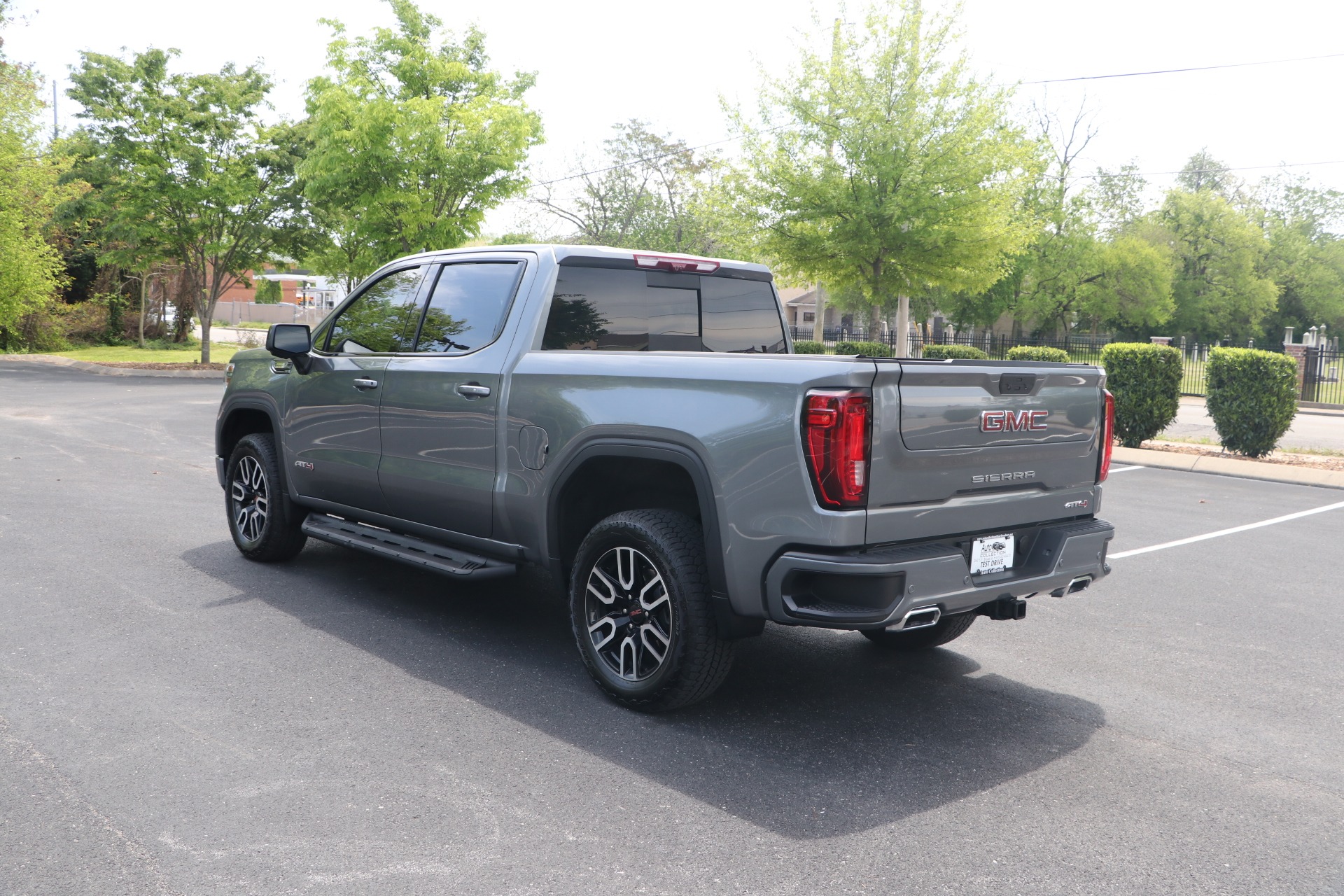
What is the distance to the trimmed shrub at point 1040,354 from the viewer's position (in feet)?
64.2

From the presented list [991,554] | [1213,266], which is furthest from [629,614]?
[1213,266]

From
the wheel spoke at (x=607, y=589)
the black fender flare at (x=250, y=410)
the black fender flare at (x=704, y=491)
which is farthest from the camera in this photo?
the black fender flare at (x=250, y=410)

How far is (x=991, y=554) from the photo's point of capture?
4.17m

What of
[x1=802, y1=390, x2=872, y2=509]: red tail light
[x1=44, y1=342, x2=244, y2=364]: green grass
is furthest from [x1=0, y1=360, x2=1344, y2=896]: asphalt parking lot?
[x1=44, y1=342, x2=244, y2=364]: green grass

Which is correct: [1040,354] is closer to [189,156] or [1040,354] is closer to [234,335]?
[189,156]

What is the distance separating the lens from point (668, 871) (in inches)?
122

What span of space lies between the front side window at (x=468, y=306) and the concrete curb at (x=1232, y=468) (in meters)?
10.8

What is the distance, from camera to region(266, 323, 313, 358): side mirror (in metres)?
6.08

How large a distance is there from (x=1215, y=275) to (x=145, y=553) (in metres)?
68.6

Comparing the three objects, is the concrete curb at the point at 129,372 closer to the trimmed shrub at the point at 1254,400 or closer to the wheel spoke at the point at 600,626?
the trimmed shrub at the point at 1254,400

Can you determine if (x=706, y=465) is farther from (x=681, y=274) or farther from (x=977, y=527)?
(x=681, y=274)

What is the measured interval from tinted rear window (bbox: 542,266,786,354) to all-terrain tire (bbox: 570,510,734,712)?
112 cm

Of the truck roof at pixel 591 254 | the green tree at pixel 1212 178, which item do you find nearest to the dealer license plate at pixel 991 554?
the truck roof at pixel 591 254

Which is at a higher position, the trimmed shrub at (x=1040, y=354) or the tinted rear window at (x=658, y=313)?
the trimmed shrub at (x=1040, y=354)
